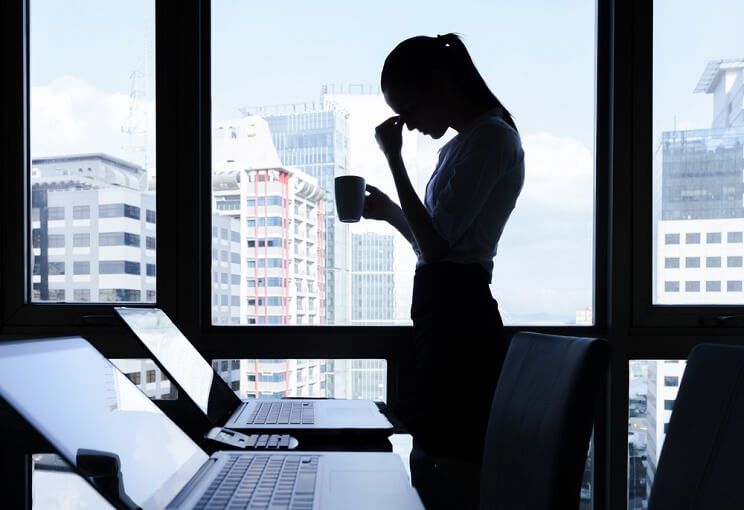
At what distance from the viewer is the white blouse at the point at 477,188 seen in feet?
4.59

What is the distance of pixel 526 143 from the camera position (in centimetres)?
219

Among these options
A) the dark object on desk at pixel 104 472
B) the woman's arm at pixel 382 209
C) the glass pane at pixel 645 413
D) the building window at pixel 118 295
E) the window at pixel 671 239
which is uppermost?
the woman's arm at pixel 382 209

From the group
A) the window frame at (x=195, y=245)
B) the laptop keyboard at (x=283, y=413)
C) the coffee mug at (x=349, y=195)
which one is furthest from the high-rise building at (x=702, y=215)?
the laptop keyboard at (x=283, y=413)

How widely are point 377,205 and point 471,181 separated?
30cm

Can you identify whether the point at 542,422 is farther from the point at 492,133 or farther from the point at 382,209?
the point at 382,209

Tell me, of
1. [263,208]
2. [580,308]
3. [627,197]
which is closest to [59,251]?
[263,208]

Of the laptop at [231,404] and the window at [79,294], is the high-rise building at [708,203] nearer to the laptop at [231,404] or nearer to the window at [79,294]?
the laptop at [231,404]

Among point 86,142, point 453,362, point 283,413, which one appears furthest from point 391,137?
point 86,142

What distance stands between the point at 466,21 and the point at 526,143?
45 centimetres

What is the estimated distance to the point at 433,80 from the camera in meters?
1.52

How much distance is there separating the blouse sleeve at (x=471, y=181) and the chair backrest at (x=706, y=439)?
539 mm

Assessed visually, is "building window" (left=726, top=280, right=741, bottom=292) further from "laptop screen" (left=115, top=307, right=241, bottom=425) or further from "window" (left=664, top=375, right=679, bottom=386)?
"laptop screen" (left=115, top=307, right=241, bottom=425)

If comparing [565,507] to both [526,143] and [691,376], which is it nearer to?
[691,376]

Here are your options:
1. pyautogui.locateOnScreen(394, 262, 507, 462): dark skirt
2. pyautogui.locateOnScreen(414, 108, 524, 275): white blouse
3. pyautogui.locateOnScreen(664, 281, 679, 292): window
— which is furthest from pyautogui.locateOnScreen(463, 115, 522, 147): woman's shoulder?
pyautogui.locateOnScreen(664, 281, 679, 292): window
